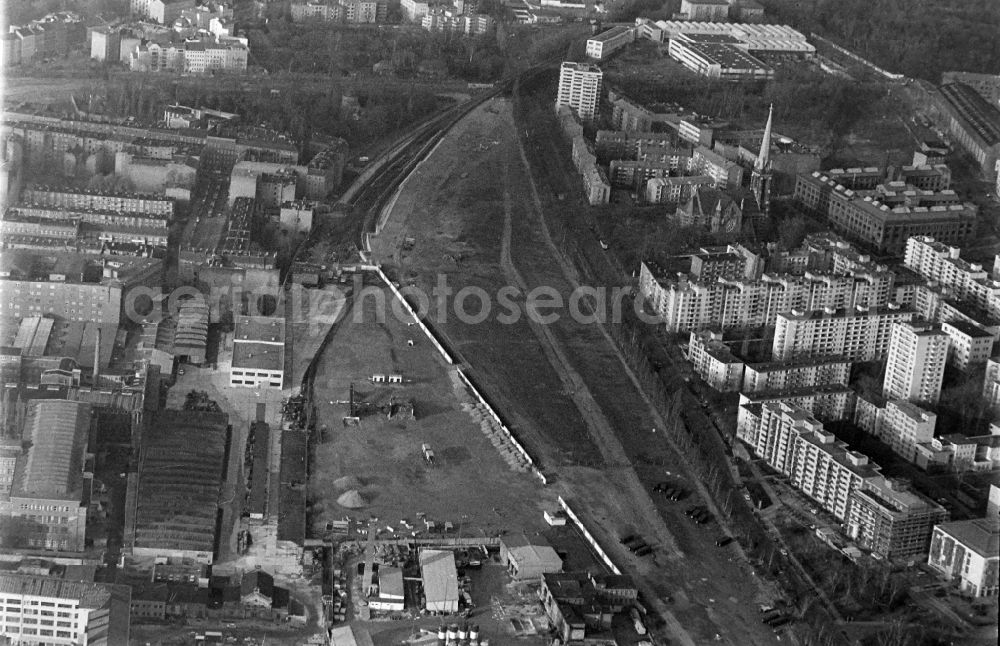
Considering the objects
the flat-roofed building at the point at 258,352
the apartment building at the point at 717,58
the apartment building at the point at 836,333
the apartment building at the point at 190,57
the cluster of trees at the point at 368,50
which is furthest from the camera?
the apartment building at the point at 717,58

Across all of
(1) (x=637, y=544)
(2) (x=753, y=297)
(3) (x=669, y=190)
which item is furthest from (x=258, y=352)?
(3) (x=669, y=190)

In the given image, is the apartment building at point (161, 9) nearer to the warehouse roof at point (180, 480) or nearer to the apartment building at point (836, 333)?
the apartment building at point (836, 333)

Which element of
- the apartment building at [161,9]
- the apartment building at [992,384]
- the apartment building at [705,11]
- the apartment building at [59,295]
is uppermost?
the apartment building at [705,11]

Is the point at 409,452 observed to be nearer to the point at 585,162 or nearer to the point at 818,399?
the point at 818,399

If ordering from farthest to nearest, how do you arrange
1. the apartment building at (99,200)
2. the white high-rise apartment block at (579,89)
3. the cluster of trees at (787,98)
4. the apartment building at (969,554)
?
the white high-rise apartment block at (579,89) → the cluster of trees at (787,98) → the apartment building at (99,200) → the apartment building at (969,554)

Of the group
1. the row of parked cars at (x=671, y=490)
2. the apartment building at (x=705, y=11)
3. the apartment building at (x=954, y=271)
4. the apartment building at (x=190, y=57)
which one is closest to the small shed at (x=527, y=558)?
the row of parked cars at (x=671, y=490)

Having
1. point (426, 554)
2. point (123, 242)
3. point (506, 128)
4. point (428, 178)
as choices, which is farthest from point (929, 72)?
point (426, 554)
